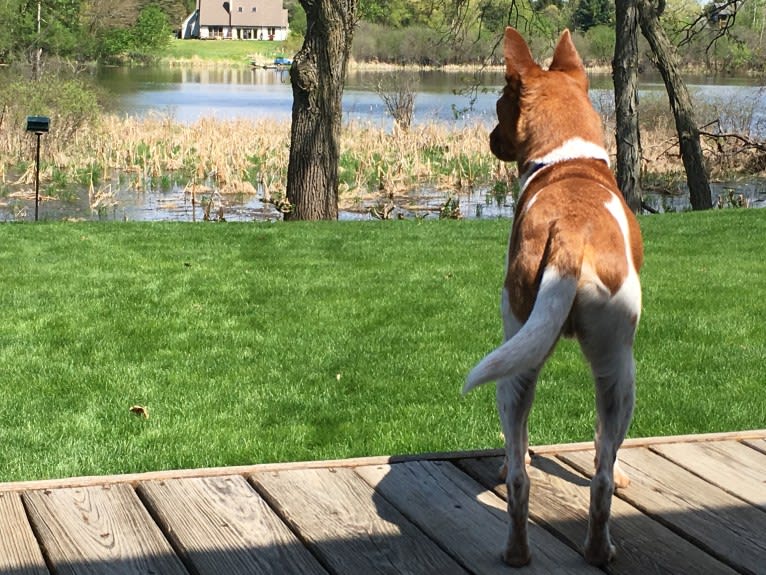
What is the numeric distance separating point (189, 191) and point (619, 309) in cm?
1727

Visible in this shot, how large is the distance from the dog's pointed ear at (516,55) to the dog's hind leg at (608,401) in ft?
3.51

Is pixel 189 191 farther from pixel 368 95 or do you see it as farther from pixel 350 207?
pixel 368 95

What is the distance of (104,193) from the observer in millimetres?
18766

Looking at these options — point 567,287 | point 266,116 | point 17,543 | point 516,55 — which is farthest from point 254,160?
point 567,287

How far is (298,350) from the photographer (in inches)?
265

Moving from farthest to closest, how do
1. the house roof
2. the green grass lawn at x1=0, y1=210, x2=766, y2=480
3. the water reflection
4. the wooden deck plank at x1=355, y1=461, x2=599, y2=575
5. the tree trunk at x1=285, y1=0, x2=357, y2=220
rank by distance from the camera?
the house roof
the water reflection
the tree trunk at x1=285, y1=0, x2=357, y2=220
the green grass lawn at x1=0, y1=210, x2=766, y2=480
the wooden deck plank at x1=355, y1=461, x2=599, y2=575

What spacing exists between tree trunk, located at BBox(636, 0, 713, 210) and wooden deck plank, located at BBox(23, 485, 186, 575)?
1653cm

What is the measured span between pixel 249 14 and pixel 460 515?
5293 inches

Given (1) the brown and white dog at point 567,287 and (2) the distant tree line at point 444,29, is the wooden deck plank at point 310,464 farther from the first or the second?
(2) the distant tree line at point 444,29

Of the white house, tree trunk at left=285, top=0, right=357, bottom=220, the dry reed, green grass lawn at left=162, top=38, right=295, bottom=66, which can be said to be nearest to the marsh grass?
the dry reed

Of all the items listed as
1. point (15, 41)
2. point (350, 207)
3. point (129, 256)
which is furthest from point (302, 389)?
point (15, 41)

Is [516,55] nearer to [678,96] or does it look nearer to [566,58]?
[566,58]

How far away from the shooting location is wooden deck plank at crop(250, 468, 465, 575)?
3.10 metres

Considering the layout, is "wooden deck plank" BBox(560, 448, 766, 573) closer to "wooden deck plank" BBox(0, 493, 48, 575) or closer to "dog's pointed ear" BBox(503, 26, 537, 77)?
"dog's pointed ear" BBox(503, 26, 537, 77)
